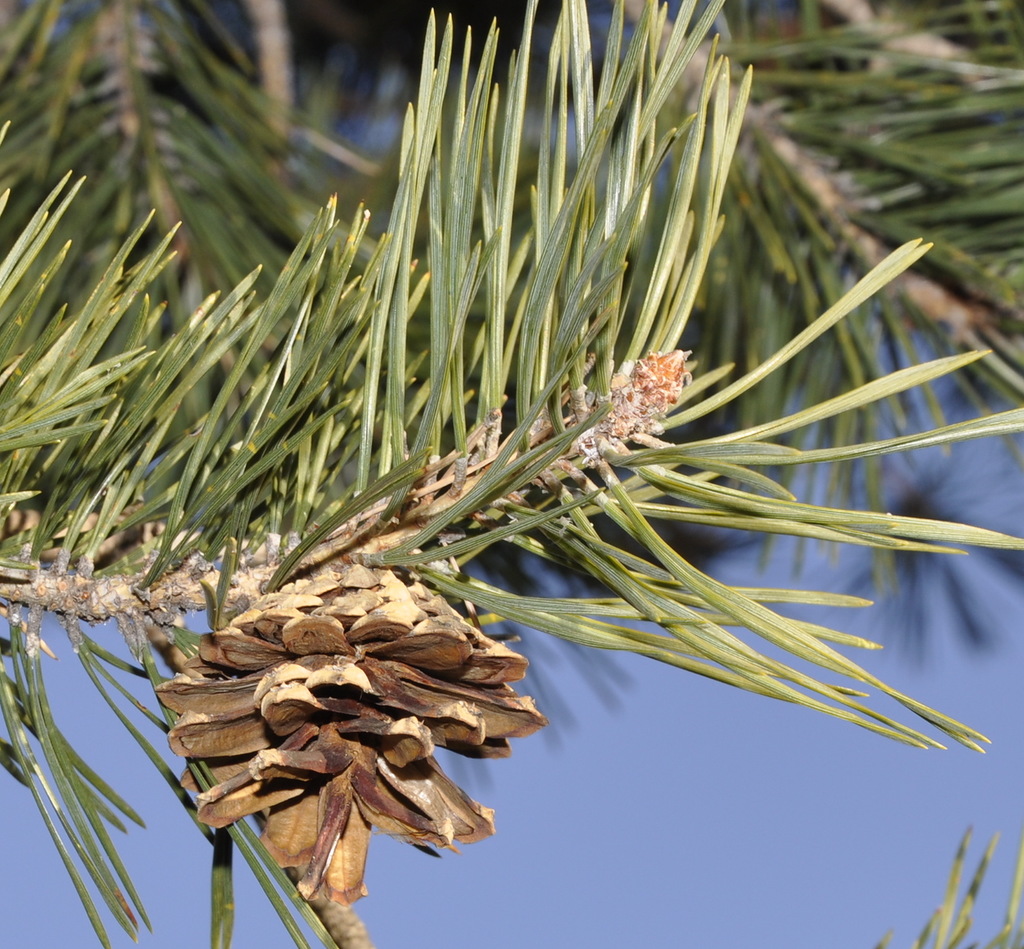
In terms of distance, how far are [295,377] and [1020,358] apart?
0.29m

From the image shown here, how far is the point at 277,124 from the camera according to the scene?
48 cm

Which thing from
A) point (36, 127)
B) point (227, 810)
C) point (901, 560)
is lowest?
point (901, 560)

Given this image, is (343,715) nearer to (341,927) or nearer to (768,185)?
(341,927)

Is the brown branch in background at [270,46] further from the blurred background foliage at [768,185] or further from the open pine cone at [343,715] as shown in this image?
the open pine cone at [343,715]

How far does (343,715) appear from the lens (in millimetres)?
181

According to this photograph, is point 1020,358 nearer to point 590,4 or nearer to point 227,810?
point 227,810

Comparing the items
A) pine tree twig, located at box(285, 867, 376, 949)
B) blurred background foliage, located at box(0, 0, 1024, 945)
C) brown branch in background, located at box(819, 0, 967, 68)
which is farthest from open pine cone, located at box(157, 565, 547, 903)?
brown branch in background, located at box(819, 0, 967, 68)

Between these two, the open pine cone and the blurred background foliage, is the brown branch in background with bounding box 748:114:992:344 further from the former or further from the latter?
Answer: the open pine cone

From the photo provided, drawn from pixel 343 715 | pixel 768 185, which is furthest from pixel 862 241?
pixel 343 715

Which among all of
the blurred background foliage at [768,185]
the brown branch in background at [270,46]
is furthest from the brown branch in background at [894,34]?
the brown branch in background at [270,46]

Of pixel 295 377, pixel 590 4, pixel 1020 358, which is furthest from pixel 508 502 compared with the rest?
pixel 590 4

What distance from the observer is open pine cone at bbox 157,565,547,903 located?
17 centimetres

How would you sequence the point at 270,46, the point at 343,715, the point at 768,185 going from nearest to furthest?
the point at 343,715, the point at 768,185, the point at 270,46

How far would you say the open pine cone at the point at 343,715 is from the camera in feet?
0.56
